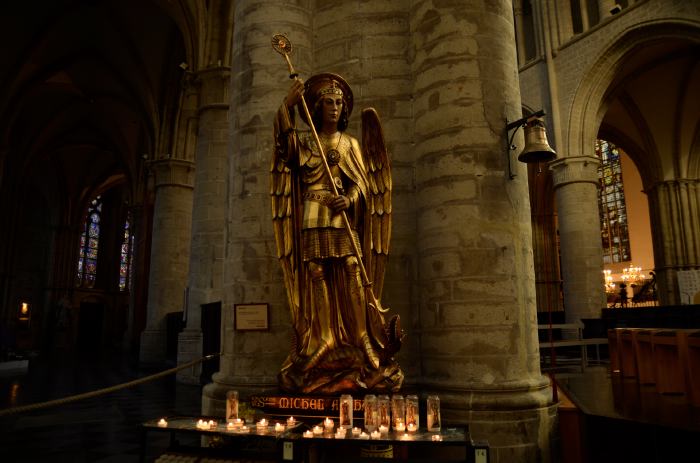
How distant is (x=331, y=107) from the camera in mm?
3619

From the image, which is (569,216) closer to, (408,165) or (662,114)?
(662,114)

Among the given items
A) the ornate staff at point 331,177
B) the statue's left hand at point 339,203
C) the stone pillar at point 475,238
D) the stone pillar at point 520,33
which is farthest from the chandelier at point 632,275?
the statue's left hand at point 339,203

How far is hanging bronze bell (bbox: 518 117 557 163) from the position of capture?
425cm

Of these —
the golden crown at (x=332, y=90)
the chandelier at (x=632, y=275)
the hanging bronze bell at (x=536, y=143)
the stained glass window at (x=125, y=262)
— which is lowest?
the hanging bronze bell at (x=536, y=143)

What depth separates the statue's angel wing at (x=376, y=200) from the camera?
3738 mm

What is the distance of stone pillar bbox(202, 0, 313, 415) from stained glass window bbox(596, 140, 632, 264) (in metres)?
22.5

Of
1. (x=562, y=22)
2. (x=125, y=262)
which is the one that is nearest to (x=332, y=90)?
(x=562, y=22)

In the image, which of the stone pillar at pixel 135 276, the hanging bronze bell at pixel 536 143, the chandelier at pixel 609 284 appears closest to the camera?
the hanging bronze bell at pixel 536 143

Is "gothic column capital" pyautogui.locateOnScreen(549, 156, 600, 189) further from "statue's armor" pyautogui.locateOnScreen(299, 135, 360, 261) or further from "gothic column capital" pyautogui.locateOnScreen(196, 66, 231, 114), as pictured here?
"statue's armor" pyautogui.locateOnScreen(299, 135, 360, 261)

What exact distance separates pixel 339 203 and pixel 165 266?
11381 mm

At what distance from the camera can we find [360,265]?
3486mm

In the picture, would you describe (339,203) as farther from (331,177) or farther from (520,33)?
(520,33)

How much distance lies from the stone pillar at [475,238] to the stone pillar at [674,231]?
14.8 m

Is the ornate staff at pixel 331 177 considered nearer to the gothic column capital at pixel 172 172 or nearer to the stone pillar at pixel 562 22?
the gothic column capital at pixel 172 172
